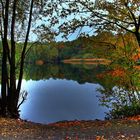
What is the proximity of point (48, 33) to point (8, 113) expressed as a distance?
223 inches

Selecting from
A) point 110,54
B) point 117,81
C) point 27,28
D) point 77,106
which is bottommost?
point 77,106

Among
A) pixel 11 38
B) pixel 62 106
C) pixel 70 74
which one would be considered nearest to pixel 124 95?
pixel 11 38

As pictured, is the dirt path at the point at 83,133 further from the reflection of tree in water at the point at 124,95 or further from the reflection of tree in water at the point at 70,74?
the reflection of tree in water at the point at 70,74

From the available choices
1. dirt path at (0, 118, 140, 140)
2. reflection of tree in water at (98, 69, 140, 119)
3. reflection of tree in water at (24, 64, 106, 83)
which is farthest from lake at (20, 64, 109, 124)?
dirt path at (0, 118, 140, 140)

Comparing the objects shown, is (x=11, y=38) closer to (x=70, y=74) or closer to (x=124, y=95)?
(x=124, y=95)

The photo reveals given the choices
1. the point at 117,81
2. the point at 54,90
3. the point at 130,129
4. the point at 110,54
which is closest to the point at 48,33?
the point at 110,54

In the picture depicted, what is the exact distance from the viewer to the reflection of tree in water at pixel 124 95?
2512 centimetres

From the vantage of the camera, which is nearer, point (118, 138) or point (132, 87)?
point (118, 138)

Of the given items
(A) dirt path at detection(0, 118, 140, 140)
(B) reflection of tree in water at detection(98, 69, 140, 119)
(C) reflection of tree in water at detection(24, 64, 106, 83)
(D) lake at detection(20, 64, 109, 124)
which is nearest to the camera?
(A) dirt path at detection(0, 118, 140, 140)

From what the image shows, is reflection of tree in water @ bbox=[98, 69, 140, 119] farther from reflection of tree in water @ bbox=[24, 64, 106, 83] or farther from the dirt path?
reflection of tree in water @ bbox=[24, 64, 106, 83]

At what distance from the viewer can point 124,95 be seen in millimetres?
27438

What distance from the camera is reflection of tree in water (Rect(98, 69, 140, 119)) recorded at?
25125 millimetres

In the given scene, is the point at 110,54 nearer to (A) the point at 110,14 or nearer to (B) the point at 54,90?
(A) the point at 110,14

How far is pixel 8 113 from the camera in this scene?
84.0 feet
